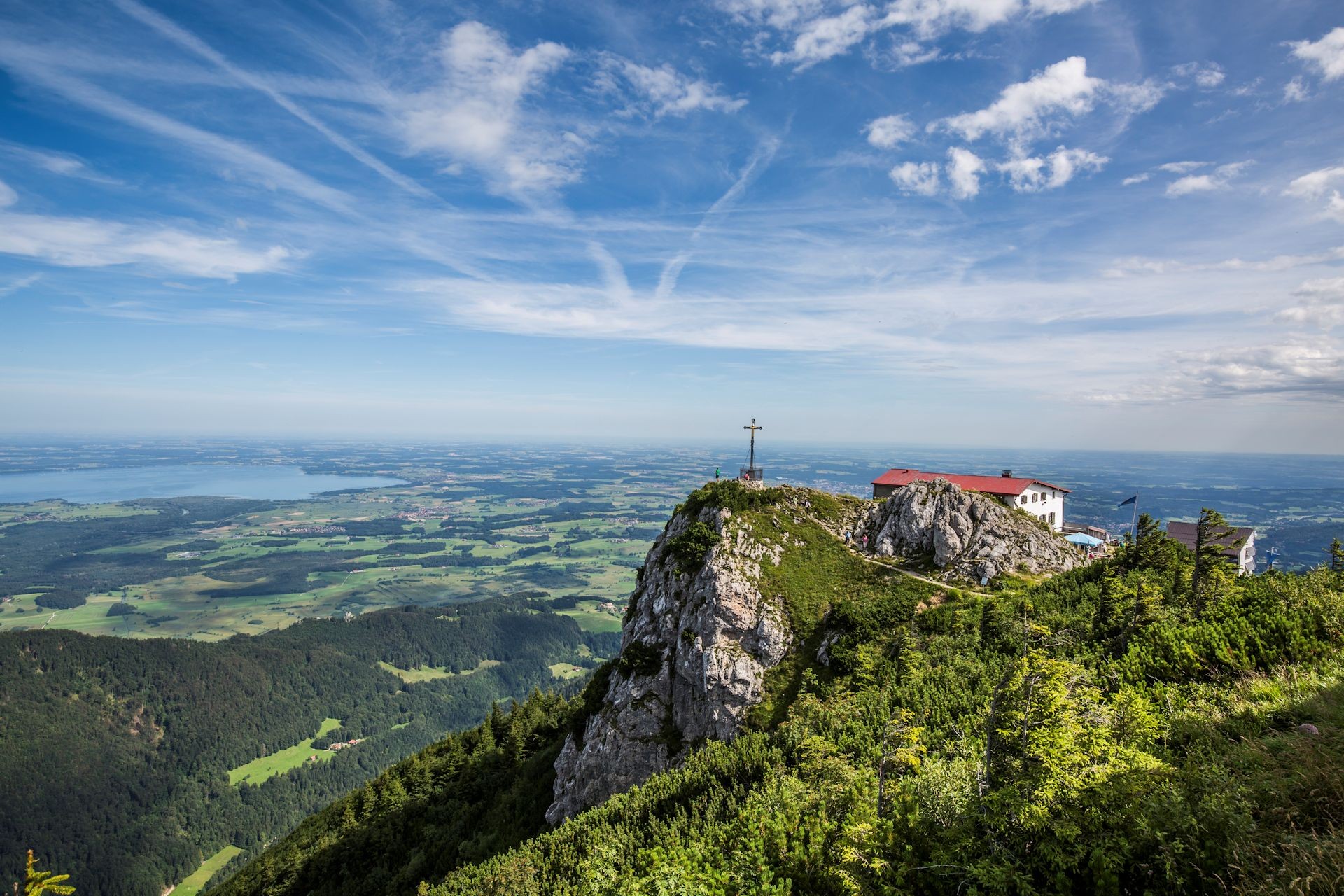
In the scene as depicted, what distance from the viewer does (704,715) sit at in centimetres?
3541

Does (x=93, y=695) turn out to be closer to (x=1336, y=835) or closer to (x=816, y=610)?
(x=816, y=610)

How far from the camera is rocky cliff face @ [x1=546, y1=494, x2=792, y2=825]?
35344 mm

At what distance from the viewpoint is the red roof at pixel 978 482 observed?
171ft

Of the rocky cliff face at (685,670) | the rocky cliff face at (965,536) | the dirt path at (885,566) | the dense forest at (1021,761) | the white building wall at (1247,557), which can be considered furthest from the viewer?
the white building wall at (1247,557)

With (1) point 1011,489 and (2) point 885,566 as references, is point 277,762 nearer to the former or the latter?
(2) point 885,566

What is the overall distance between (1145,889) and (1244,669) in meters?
12.1

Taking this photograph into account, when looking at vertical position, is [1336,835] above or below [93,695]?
above

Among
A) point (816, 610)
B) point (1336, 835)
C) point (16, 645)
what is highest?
point (1336, 835)

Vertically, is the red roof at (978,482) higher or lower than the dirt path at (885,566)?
higher

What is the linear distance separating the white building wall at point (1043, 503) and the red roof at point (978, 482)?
493 mm

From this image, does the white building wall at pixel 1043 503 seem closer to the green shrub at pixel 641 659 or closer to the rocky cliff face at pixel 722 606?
the rocky cliff face at pixel 722 606

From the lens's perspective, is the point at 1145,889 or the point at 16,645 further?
the point at 16,645

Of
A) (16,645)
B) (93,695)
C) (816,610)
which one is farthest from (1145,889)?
(16,645)

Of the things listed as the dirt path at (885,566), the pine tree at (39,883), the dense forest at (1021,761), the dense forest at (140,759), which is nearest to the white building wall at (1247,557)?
the dense forest at (1021,761)
